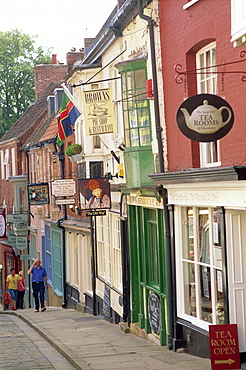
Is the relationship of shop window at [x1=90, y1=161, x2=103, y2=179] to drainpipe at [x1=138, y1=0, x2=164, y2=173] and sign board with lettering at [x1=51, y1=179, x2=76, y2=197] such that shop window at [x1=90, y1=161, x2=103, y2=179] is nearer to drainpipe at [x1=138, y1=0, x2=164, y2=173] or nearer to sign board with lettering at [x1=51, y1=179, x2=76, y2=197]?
sign board with lettering at [x1=51, y1=179, x2=76, y2=197]

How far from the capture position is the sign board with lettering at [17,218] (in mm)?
37250

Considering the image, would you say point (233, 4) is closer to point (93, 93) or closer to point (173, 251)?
→ point (173, 251)

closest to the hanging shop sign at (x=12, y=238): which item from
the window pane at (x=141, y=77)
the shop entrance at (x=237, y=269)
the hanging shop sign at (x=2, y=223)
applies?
the hanging shop sign at (x=2, y=223)

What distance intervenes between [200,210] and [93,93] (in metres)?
5.34

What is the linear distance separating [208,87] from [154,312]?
5507 millimetres

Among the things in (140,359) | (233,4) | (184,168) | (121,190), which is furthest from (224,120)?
(121,190)

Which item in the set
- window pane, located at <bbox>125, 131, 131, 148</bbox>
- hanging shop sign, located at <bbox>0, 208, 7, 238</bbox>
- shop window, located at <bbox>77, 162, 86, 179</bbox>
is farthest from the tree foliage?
window pane, located at <bbox>125, 131, 131, 148</bbox>

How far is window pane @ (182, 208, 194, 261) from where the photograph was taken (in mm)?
12609

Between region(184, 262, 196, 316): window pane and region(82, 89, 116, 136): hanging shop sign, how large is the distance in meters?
4.71

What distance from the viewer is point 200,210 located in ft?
39.8

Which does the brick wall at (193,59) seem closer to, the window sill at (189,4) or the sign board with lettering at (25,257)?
the window sill at (189,4)

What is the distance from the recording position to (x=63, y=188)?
23438mm

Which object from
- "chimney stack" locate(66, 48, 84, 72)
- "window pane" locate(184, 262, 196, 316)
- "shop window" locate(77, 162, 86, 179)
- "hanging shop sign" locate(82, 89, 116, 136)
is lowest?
"window pane" locate(184, 262, 196, 316)

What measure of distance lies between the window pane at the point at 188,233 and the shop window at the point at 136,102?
8.18ft
